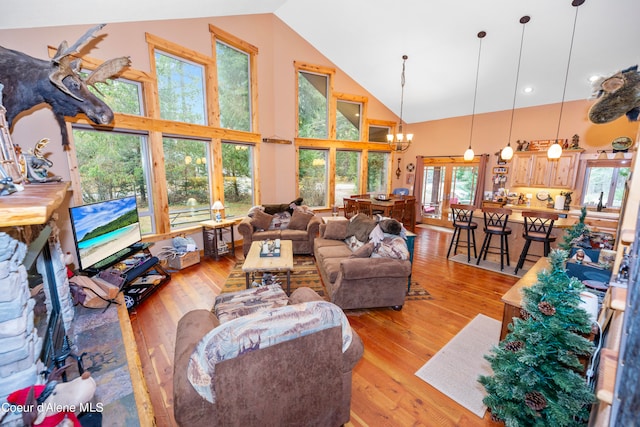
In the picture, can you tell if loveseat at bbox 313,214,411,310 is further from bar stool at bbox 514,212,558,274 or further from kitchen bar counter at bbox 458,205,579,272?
kitchen bar counter at bbox 458,205,579,272

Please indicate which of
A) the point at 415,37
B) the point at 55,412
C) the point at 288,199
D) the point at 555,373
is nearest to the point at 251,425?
the point at 55,412

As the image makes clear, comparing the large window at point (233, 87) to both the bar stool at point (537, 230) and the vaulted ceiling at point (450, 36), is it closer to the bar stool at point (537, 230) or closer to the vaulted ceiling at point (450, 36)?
the vaulted ceiling at point (450, 36)

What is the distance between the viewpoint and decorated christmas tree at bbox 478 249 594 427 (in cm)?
137

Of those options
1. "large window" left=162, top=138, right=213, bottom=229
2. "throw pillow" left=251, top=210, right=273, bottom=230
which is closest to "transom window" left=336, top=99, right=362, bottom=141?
"throw pillow" left=251, top=210, right=273, bottom=230

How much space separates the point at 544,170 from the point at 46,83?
28.2ft

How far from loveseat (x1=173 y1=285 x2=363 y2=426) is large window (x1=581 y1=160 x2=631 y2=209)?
22.7 feet

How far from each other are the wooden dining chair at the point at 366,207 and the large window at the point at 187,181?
11.4ft

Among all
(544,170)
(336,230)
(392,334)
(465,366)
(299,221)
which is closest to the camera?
(465,366)

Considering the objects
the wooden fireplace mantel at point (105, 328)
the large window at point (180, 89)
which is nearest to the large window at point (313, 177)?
the large window at point (180, 89)

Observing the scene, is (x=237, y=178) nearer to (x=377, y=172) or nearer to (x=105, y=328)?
(x=105, y=328)

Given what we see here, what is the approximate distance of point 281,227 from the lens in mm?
5496

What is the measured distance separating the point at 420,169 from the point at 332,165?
122 inches

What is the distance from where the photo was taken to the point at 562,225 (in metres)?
4.14

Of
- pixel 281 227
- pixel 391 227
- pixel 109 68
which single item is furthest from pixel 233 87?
pixel 391 227
